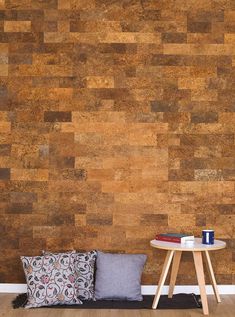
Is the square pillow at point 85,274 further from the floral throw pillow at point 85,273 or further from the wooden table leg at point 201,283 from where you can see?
the wooden table leg at point 201,283

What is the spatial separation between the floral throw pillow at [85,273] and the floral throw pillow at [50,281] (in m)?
0.11

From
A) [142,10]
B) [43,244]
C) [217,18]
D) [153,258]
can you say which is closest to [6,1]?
[142,10]

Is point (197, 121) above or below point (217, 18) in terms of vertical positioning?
below

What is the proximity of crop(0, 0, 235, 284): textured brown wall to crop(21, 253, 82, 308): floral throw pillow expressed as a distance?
0.44 meters

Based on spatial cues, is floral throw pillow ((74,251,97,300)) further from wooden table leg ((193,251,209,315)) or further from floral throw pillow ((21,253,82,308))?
wooden table leg ((193,251,209,315))

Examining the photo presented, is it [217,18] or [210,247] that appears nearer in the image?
[210,247]

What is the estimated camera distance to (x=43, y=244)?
4852mm

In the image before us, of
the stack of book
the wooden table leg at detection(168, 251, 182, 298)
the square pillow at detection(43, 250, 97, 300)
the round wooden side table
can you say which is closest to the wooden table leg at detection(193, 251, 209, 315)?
the round wooden side table

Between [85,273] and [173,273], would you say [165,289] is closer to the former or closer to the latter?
[173,273]

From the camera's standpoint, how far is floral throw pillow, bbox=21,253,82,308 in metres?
4.30

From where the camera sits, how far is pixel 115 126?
4.86 metres

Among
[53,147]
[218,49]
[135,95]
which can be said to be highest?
[218,49]

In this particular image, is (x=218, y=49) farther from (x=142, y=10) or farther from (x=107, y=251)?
(x=107, y=251)

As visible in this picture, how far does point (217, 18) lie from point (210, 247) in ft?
6.77
